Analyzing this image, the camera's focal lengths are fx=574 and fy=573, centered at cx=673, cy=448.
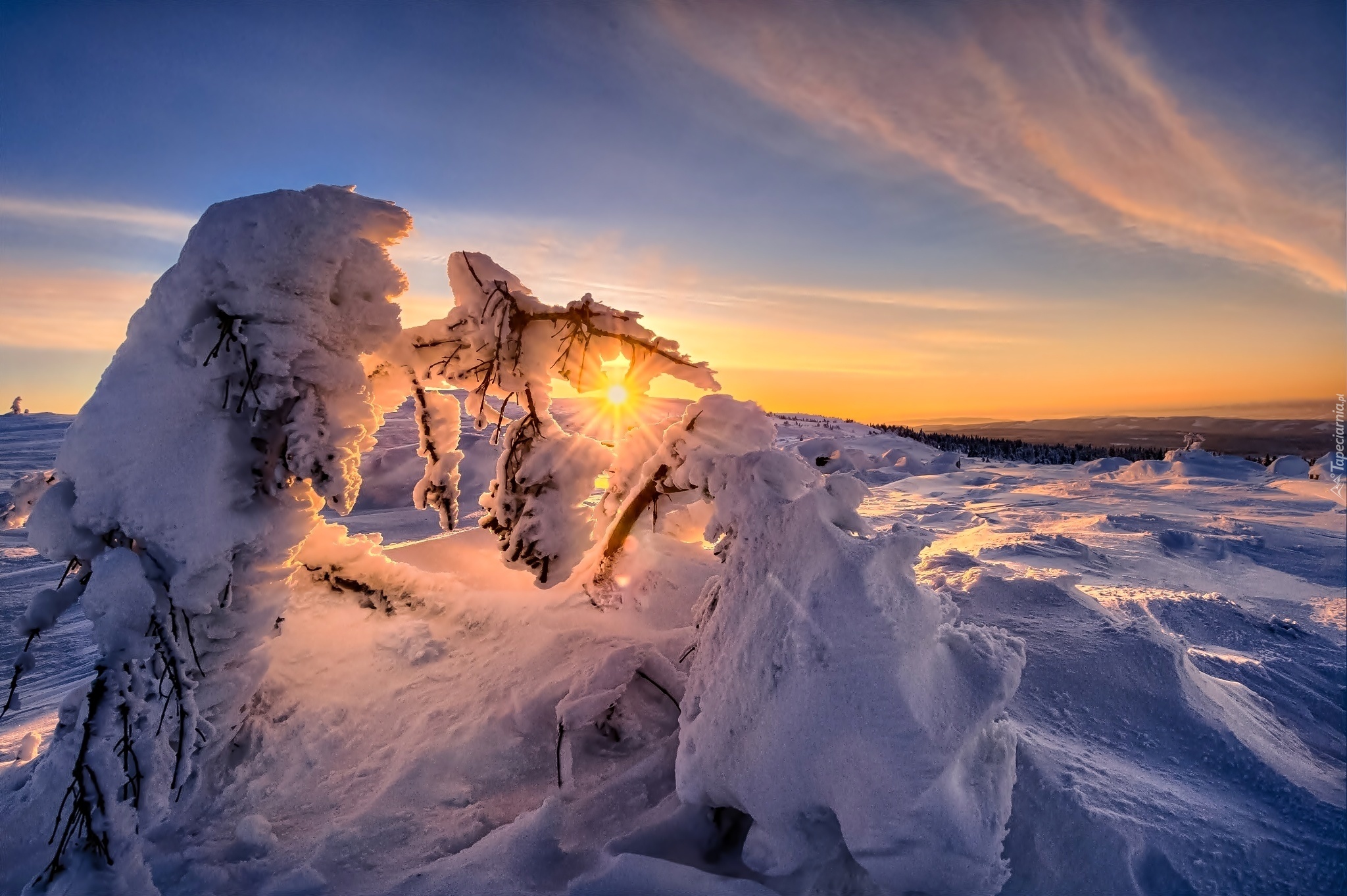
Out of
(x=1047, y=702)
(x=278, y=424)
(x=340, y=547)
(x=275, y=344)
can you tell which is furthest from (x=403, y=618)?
(x=1047, y=702)

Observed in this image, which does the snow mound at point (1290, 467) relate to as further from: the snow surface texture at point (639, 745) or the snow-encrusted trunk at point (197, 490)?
the snow-encrusted trunk at point (197, 490)

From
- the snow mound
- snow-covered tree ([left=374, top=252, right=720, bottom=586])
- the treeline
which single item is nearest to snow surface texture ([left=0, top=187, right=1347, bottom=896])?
snow-covered tree ([left=374, top=252, right=720, bottom=586])

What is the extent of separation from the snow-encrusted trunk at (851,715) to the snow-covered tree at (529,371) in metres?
1.35

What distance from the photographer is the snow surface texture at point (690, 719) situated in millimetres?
2182

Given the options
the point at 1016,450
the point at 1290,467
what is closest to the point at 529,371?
the point at 1290,467

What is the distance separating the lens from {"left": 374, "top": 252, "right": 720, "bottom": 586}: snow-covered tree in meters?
3.57

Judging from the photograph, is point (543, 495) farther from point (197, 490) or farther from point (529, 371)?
point (197, 490)

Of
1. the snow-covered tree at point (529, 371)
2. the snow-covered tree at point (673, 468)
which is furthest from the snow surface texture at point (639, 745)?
the snow-covered tree at point (529, 371)

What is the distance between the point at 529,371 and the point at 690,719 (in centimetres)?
225

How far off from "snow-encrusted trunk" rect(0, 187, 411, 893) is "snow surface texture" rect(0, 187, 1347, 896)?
3 cm

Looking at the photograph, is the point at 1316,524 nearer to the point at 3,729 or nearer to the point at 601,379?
the point at 601,379

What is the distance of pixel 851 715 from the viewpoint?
2217mm

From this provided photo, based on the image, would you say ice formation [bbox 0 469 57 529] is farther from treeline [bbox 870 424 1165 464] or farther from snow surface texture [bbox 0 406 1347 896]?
treeline [bbox 870 424 1165 464]

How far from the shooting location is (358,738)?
10.9 feet
